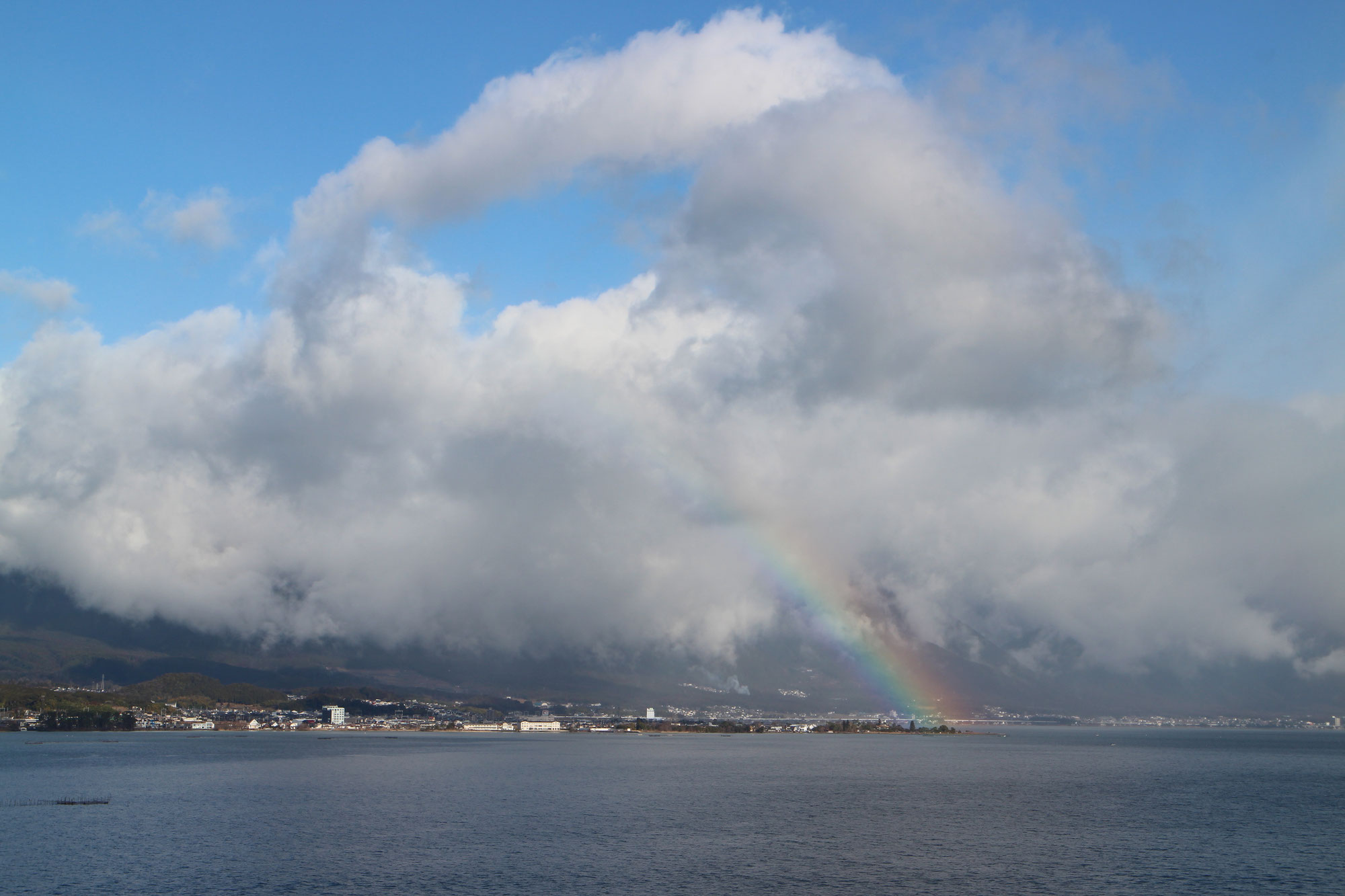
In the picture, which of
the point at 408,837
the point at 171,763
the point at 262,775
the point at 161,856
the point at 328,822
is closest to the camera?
the point at 161,856

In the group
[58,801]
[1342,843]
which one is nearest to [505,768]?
[58,801]

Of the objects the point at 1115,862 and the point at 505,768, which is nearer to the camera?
the point at 1115,862

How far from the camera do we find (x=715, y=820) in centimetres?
8006

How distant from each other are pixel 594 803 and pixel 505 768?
4650 cm

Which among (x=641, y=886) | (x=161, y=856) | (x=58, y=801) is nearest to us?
(x=641, y=886)

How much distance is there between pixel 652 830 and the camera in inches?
2923

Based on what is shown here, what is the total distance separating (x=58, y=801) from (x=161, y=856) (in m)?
34.7

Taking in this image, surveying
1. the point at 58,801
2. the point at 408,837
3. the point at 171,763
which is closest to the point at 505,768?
the point at 171,763

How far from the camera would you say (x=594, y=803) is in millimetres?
91562

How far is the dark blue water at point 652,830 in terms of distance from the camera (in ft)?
184

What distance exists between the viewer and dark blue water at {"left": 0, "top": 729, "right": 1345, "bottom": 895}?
55969 millimetres

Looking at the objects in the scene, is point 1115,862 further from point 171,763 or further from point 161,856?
point 171,763

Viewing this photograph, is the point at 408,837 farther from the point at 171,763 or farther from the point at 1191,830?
the point at 171,763

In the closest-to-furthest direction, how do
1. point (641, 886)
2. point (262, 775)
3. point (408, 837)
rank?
point (641, 886) < point (408, 837) < point (262, 775)
